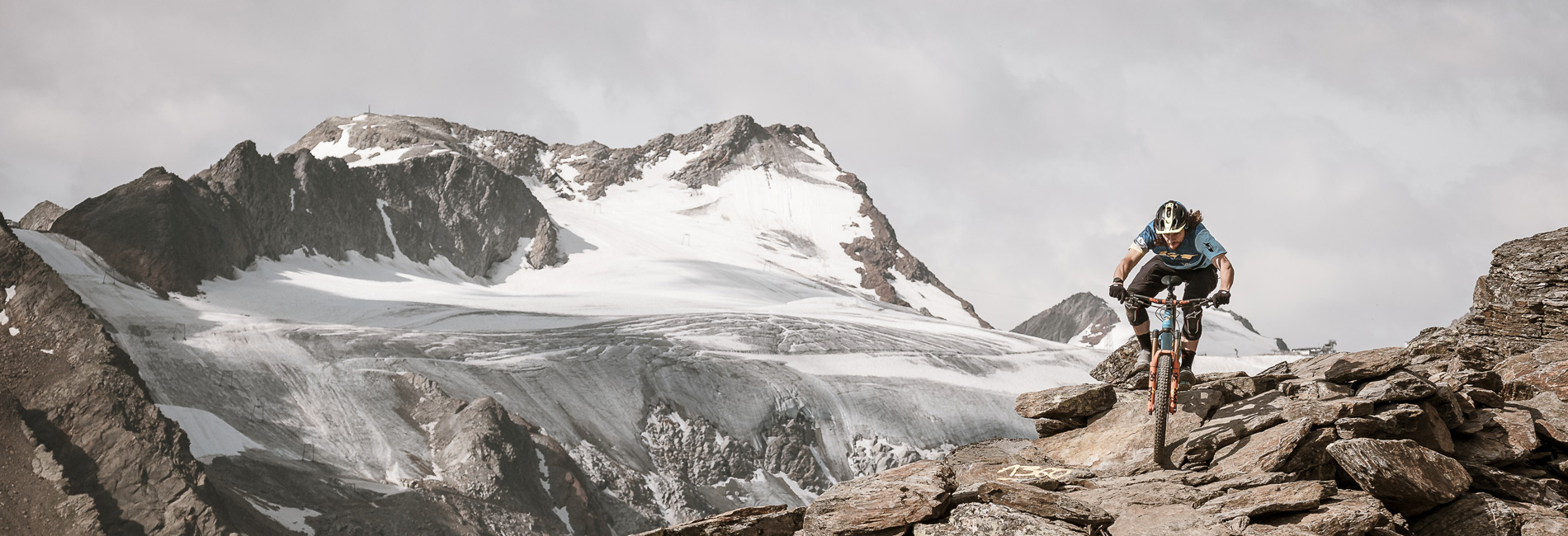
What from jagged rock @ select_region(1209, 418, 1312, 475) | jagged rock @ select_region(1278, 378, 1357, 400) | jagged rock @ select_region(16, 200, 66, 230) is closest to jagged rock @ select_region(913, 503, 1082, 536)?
jagged rock @ select_region(1209, 418, 1312, 475)

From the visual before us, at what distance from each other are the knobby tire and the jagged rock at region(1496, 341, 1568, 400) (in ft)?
20.5

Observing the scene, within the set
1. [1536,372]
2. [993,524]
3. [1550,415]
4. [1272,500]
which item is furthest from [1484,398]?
[993,524]

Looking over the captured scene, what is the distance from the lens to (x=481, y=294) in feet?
468

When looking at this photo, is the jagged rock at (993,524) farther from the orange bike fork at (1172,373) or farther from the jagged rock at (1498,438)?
the jagged rock at (1498,438)

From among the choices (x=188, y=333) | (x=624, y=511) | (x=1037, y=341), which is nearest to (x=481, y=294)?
(x=188, y=333)

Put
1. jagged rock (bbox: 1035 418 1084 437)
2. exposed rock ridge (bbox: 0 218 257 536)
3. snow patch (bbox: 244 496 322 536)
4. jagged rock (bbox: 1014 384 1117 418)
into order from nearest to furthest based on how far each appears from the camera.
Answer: jagged rock (bbox: 1014 384 1117 418), jagged rock (bbox: 1035 418 1084 437), exposed rock ridge (bbox: 0 218 257 536), snow patch (bbox: 244 496 322 536)

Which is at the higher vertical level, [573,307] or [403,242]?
[403,242]

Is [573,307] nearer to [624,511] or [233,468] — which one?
[624,511]

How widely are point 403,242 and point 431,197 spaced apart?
14.8 meters

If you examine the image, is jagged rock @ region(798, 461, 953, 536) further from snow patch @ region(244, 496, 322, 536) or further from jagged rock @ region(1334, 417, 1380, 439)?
snow patch @ region(244, 496, 322, 536)

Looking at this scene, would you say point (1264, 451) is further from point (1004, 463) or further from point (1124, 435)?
point (1004, 463)

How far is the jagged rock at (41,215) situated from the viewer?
143250 millimetres

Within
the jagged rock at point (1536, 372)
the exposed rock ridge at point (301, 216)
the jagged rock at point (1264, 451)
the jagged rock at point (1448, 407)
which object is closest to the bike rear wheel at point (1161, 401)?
the jagged rock at point (1264, 451)

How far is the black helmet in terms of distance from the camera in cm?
1434
